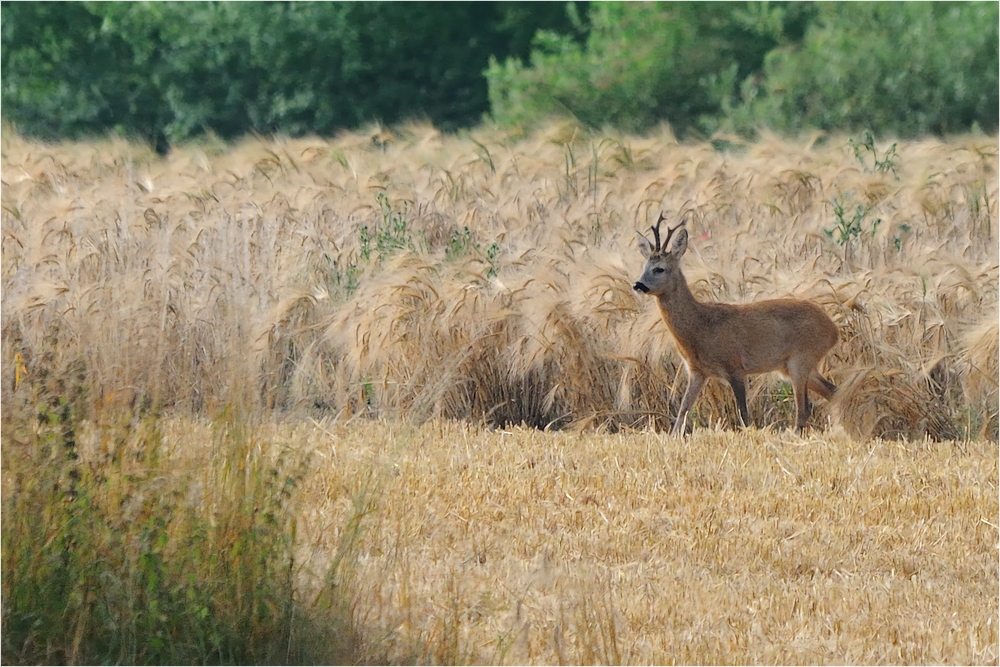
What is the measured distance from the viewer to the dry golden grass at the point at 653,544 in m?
4.80

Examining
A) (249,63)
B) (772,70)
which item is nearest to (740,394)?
(772,70)

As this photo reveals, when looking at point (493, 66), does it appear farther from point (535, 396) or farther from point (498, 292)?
point (535, 396)

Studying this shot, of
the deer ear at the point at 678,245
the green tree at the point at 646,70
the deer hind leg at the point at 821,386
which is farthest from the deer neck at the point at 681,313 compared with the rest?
the green tree at the point at 646,70

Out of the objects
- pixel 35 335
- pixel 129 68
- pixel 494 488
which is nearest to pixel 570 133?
pixel 35 335

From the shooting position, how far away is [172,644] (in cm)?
437

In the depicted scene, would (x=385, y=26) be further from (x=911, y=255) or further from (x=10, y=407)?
(x=10, y=407)

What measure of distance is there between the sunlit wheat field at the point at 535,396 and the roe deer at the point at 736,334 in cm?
26

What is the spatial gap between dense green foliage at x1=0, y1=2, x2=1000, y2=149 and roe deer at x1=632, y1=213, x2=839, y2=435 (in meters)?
18.1

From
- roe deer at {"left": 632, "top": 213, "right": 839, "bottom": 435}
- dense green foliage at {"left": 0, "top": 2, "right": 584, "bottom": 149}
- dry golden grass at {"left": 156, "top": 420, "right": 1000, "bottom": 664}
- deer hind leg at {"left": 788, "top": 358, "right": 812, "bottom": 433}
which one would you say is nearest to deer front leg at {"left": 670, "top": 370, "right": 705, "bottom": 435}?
roe deer at {"left": 632, "top": 213, "right": 839, "bottom": 435}

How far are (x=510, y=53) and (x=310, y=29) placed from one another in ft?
14.7

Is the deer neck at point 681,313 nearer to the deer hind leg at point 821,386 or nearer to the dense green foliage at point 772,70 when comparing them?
the deer hind leg at point 821,386

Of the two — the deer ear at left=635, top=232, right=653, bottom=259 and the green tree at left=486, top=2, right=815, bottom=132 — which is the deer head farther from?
the green tree at left=486, top=2, right=815, bottom=132

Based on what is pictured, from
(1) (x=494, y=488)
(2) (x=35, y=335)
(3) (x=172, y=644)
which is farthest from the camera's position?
(2) (x=35, y=335)

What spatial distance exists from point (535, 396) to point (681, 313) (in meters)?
1.10
